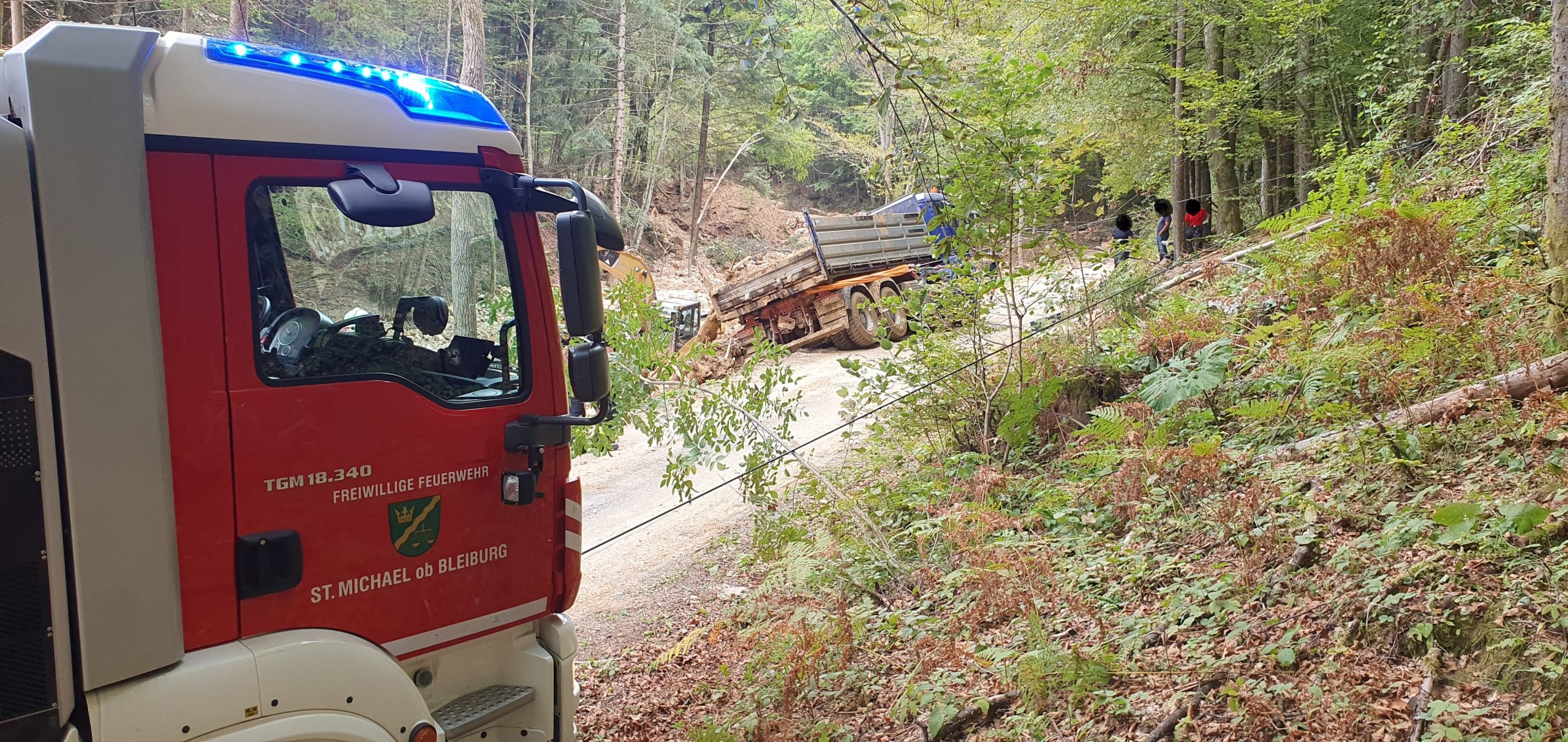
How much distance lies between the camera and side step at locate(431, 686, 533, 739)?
3086 millimetres

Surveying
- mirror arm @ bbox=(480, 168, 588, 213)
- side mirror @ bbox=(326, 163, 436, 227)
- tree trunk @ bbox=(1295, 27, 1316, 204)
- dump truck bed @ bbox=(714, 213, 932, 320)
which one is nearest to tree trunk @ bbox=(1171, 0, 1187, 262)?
tree trunk @ bbox=(1295, 27, 1316, 204)

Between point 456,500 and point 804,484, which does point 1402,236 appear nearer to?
point 804,484

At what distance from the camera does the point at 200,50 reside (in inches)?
103

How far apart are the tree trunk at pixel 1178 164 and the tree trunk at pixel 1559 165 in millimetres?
7223

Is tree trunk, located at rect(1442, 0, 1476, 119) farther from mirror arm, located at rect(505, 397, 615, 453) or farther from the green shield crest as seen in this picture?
the green shield crest

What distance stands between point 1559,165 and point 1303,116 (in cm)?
958

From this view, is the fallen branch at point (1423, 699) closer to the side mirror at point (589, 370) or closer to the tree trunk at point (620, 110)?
the side mirror at point (589, 370)

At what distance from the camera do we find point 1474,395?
4.49 m

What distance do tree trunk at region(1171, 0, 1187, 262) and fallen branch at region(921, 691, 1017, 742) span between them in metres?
9.29

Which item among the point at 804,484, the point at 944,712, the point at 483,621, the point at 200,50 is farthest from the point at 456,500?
the point at 804,484

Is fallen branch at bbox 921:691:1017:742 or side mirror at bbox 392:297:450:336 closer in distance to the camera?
side mirror at bbox 392:297:450:336

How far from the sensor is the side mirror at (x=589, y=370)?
3150 millimetres

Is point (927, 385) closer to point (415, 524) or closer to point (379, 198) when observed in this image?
point (415, 524)

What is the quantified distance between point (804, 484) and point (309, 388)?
12.8 feet
